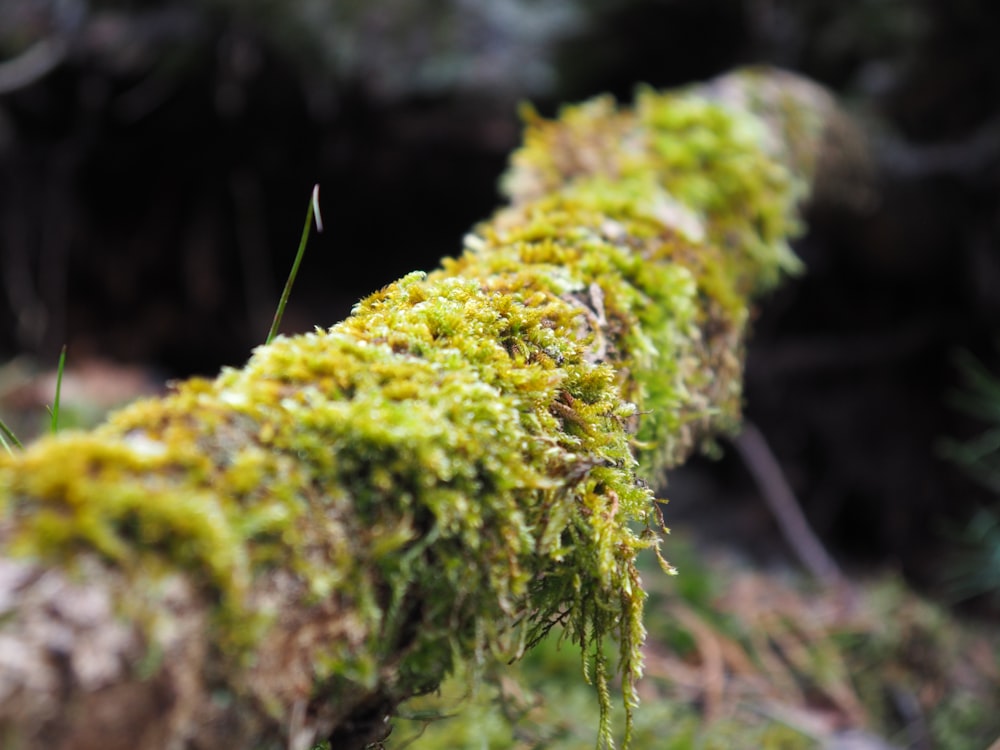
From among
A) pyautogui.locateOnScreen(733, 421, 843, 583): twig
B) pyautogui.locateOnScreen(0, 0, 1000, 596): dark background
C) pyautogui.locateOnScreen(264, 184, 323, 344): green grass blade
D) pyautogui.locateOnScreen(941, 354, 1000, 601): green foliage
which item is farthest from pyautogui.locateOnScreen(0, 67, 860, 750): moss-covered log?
pyautogui.locateOnScreen(0, 0, 1000, 596): dark background

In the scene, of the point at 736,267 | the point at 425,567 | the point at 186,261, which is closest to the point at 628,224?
the point at 736,267

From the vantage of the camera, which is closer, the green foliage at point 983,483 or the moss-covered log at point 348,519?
the moss-covered log at point 348,519

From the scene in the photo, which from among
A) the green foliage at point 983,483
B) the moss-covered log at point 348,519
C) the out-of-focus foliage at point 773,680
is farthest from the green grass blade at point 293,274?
the green foliage at point 983,483

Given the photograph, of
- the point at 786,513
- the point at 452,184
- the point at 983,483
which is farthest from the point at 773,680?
the point at 452,184

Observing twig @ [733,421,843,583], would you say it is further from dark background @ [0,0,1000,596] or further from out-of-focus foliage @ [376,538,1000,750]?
dark background @ [0,0,1000,596]

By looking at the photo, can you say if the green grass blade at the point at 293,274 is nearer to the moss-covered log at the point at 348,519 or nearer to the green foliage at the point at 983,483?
the moss-covered log at the point at 348,519

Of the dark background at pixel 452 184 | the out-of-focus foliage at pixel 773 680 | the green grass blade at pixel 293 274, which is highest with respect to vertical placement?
the dark background at pixel 452 184

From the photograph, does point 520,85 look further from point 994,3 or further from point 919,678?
point 919,678
